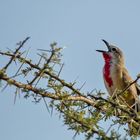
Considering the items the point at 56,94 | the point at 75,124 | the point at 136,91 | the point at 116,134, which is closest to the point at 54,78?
the point at 56,94

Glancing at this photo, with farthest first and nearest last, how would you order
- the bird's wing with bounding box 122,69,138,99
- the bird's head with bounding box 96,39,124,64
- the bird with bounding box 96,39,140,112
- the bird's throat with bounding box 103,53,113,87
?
the bird's head with bounding box 96,39,124,64, the bird's throat with bounding box 103,53,113,87, the bird with bounding box 96,39,140,112, the bird's wing with bounding box 122,69,138,99

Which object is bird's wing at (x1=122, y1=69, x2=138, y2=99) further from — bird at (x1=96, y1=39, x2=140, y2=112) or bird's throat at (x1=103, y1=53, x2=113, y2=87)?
bird's throat at (x1=103, y1=53, x2=113, y2=87)

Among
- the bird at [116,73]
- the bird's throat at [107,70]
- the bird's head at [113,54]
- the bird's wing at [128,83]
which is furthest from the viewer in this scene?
the bird's head at [113,54]

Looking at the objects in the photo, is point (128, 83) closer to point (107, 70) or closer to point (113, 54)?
point (107, 70)

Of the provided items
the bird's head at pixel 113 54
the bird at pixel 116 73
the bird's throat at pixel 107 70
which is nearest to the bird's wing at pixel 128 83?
the bird at pixel 116 73

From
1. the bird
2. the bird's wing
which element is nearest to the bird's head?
the bird

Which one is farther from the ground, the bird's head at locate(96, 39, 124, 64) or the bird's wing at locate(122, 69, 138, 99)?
the bird's head at locate(96, 39, 124, 64)

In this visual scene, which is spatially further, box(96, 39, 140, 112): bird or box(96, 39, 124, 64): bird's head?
box(96, 39, 124, 64): bird's head

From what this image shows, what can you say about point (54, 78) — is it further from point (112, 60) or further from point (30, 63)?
point (112, 60)

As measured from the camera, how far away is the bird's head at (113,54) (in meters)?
9.06

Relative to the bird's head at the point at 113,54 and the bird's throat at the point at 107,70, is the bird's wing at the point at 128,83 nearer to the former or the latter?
the bird's throat at the point at 107,70

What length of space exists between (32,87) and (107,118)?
54 centimetres

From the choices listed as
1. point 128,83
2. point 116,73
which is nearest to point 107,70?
Result: point 116,73

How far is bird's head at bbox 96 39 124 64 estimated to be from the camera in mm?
9062
